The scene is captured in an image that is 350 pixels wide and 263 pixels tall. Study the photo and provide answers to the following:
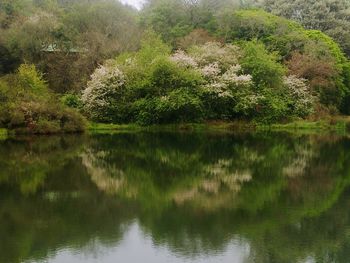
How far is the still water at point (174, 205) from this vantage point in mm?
10109

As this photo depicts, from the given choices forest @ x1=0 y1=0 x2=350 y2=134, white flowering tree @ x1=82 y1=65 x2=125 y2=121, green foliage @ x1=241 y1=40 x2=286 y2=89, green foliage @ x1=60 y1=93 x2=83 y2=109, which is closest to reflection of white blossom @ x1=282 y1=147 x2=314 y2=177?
forest @ x1=0 y1=0 x2=350 y2=134

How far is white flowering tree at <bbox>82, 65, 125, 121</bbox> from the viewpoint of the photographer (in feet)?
125

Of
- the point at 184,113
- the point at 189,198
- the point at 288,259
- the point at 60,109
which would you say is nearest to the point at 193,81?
the point at 184,113

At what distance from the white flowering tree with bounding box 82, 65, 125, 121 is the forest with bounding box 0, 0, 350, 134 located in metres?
0.08

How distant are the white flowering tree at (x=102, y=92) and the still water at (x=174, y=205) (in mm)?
12884

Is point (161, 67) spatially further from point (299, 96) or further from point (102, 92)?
point (299, 96)

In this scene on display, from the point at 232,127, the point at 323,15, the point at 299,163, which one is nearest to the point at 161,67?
the point at 232,127

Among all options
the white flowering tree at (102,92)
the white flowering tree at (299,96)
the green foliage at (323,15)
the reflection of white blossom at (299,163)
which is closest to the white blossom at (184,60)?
the white flowering tree at (102,92)

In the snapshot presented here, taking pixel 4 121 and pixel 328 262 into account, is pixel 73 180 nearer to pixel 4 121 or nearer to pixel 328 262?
pixel 328 262

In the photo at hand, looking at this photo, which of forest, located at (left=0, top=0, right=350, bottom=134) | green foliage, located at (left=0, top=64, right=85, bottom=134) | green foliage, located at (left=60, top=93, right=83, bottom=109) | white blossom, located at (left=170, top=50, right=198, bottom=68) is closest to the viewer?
green foliage, located at (left=0, top=64, right=85, bottom=134)

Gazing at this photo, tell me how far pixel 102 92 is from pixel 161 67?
4.62 meters

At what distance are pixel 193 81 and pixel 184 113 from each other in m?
2.54

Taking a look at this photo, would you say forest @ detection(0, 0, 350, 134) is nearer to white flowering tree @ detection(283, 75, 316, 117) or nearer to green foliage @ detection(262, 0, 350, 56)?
white flowering tree @ detection(283, 75, 316, 117)

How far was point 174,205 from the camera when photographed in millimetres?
13867
